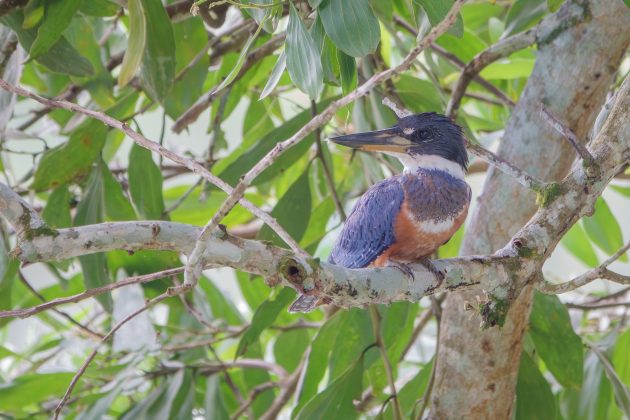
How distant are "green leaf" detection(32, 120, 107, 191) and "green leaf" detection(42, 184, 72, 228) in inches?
1.2

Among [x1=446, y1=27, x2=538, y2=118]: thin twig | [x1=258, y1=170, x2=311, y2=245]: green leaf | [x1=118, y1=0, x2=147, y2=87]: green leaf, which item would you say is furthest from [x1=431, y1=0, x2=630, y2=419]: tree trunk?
[x1=118, y1=0, x2=147, y2=87]: green leaf

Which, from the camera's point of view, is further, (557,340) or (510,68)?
(510,68)

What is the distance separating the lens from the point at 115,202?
2102 mm

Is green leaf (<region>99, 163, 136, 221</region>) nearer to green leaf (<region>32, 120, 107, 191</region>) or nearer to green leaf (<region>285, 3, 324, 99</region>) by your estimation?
green leaf (<region>32, 120, 107, 191</region>)

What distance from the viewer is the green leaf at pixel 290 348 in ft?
8.85

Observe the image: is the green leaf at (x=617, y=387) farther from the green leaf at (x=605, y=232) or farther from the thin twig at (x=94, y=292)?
the thin twig at (x=94, y=292)

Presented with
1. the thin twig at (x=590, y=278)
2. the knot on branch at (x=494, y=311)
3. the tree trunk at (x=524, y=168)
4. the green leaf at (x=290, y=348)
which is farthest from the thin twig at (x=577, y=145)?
the green leaf at (x=290, y=348)

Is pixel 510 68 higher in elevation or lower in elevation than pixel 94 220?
higher

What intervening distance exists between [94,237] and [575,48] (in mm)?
1282

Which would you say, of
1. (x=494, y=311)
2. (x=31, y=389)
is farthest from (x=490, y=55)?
(x=31, y=389)

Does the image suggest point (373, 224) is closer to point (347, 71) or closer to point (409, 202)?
point (409, 202)

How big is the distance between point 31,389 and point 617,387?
1460 mm

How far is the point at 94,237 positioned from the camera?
1.04 m

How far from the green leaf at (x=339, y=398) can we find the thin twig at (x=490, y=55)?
2.11 ft
